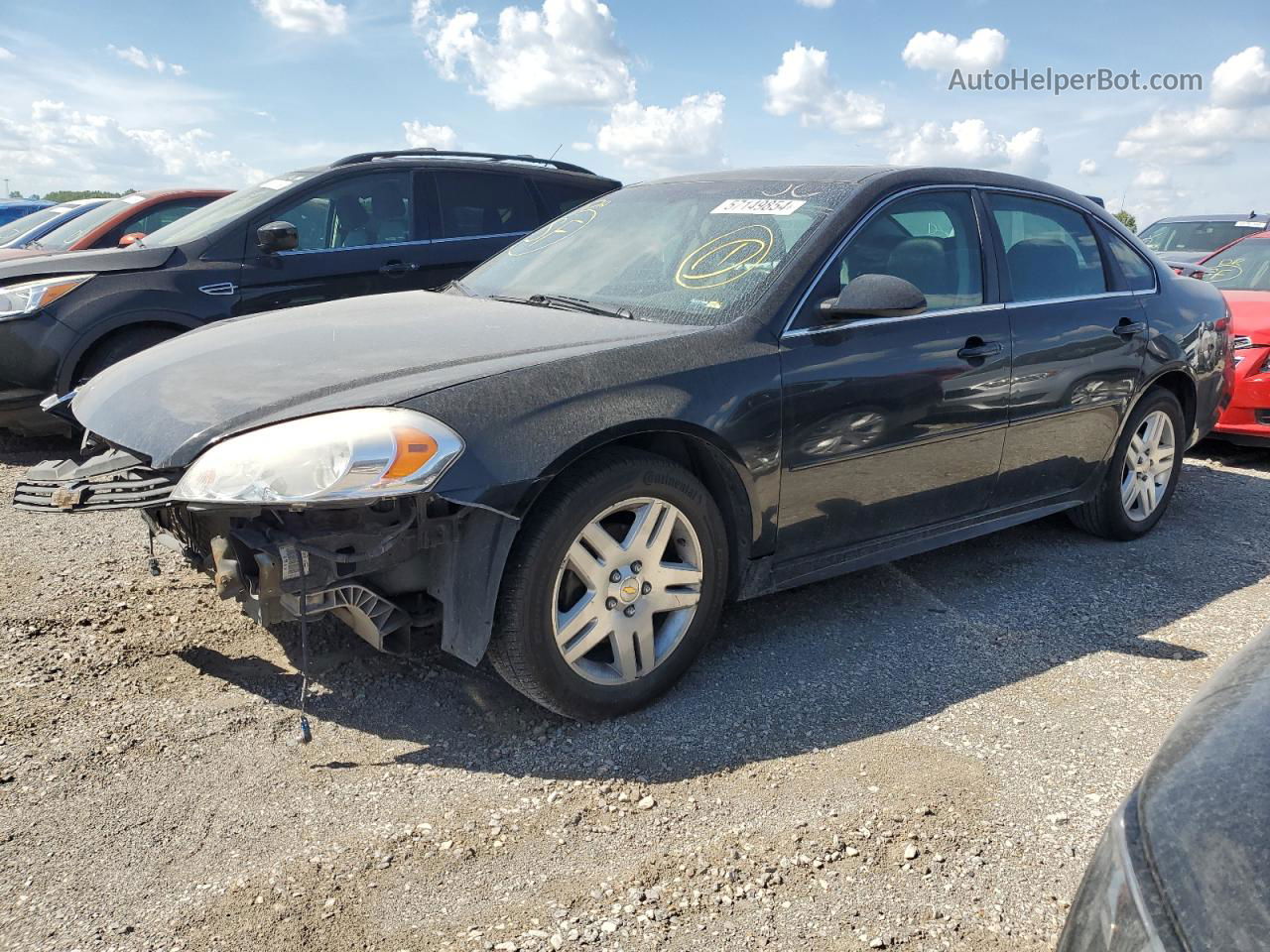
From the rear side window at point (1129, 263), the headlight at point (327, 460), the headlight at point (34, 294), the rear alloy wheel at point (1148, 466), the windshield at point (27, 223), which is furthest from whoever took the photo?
the windshield at point (27, 223)

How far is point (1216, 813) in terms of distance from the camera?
129 cm

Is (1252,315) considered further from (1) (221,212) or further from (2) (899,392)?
(1) (221,212)

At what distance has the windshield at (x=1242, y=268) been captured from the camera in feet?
26.6

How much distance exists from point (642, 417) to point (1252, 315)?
5.81 metres

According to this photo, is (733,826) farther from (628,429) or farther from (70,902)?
(70,902)

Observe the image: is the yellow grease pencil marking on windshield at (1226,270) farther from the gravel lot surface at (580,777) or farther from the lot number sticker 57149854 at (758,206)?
the lot number sticker 57149854 at (758,206)

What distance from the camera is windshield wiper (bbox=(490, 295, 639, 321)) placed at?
11.6 feet

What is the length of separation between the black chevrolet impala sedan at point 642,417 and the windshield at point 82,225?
19.8 feet

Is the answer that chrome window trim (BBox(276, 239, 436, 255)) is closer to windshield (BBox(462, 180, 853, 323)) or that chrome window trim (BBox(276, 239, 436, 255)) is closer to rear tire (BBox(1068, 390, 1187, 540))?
windshield (BBox(462, 180, 853, 323))

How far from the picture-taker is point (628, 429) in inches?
117

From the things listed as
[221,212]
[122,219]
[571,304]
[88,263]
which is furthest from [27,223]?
[571,304]

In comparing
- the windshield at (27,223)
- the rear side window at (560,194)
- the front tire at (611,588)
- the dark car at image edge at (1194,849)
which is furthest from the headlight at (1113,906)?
the windshield at (27,223)

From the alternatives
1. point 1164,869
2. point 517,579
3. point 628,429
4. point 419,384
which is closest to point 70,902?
point 517,579

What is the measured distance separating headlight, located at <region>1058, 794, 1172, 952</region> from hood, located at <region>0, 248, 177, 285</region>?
627cm
